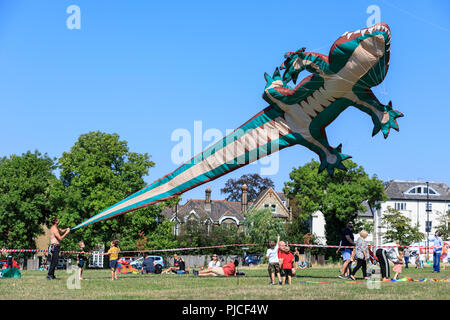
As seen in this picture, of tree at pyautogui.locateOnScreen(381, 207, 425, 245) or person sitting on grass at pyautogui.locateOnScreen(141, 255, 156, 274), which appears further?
tree at pyautogui.locateOnScreen(381, 207, 425, 245)

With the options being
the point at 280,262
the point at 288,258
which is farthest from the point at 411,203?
the point at 280,262

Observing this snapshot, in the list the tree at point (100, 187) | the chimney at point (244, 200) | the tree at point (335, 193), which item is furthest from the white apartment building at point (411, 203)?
the tree at point (100, 187)

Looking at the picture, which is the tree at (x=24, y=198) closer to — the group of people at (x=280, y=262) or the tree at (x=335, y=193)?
the tree at (x=335, y=193)

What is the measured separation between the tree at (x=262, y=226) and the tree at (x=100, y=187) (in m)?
20.9

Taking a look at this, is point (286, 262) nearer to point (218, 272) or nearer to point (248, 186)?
point (218, 272)

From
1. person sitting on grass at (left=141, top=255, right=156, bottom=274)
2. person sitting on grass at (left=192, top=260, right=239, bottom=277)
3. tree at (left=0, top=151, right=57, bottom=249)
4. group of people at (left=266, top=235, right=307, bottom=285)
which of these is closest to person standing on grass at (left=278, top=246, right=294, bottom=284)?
group of people at (left=266, top=235, right=307, bottom=285)

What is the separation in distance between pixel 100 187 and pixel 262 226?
2633cm

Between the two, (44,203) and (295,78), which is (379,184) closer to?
(44,203)

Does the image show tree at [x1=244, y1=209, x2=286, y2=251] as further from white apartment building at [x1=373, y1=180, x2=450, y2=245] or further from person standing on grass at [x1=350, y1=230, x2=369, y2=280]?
person standing on grass at [x1=350, y1=230, x2=369, y2=280]

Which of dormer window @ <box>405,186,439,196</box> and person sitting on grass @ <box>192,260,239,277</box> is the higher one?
dormer window @ <box>405,186,439,196</box>

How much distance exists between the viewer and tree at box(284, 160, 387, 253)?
183 feet

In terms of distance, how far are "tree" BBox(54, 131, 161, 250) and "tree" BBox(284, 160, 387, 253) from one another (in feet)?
61.2

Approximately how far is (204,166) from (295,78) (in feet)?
12.9

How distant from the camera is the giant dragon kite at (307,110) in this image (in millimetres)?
14352
